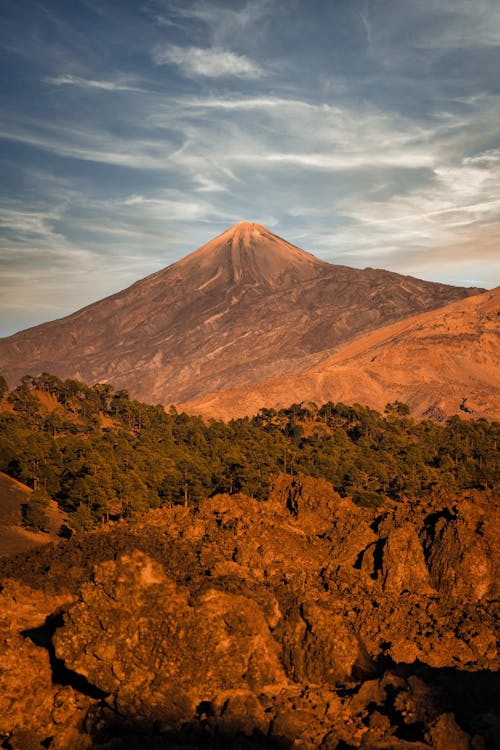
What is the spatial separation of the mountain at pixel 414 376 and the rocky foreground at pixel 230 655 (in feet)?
312

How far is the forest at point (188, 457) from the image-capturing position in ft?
145

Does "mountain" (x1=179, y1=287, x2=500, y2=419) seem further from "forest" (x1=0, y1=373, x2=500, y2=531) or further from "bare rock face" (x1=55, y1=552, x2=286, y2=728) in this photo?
"bare rock face" (x1=55, y1=552, x2=286, y2=728)

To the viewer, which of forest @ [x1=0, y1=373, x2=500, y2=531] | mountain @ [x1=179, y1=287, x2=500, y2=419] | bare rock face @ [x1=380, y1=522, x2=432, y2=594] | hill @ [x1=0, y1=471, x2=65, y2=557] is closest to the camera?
bare rock face @ [x1=380, y1=522, x2=432, y2=594]

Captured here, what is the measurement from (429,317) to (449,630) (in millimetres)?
171914

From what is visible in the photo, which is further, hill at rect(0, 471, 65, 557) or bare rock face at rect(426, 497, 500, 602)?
hill at rect(0, 471, 65, 557)

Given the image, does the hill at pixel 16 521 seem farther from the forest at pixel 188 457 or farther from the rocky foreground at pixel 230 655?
the rocky foreground at pixel 230 655

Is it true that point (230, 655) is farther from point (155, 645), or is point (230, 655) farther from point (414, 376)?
point (414, 376)

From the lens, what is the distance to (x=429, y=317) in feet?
623

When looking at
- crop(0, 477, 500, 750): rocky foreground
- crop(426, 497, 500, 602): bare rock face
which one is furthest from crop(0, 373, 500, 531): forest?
crop(0, 477, 500, 750): rocky foreground

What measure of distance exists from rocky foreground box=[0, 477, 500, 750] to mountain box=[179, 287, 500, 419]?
95.1 meters

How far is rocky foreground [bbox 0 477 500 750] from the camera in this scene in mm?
16062

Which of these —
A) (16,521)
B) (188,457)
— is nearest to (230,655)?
(16,521)

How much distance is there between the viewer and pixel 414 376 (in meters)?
149

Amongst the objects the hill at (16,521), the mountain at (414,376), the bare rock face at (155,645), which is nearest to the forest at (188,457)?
the hill at (16,521)
